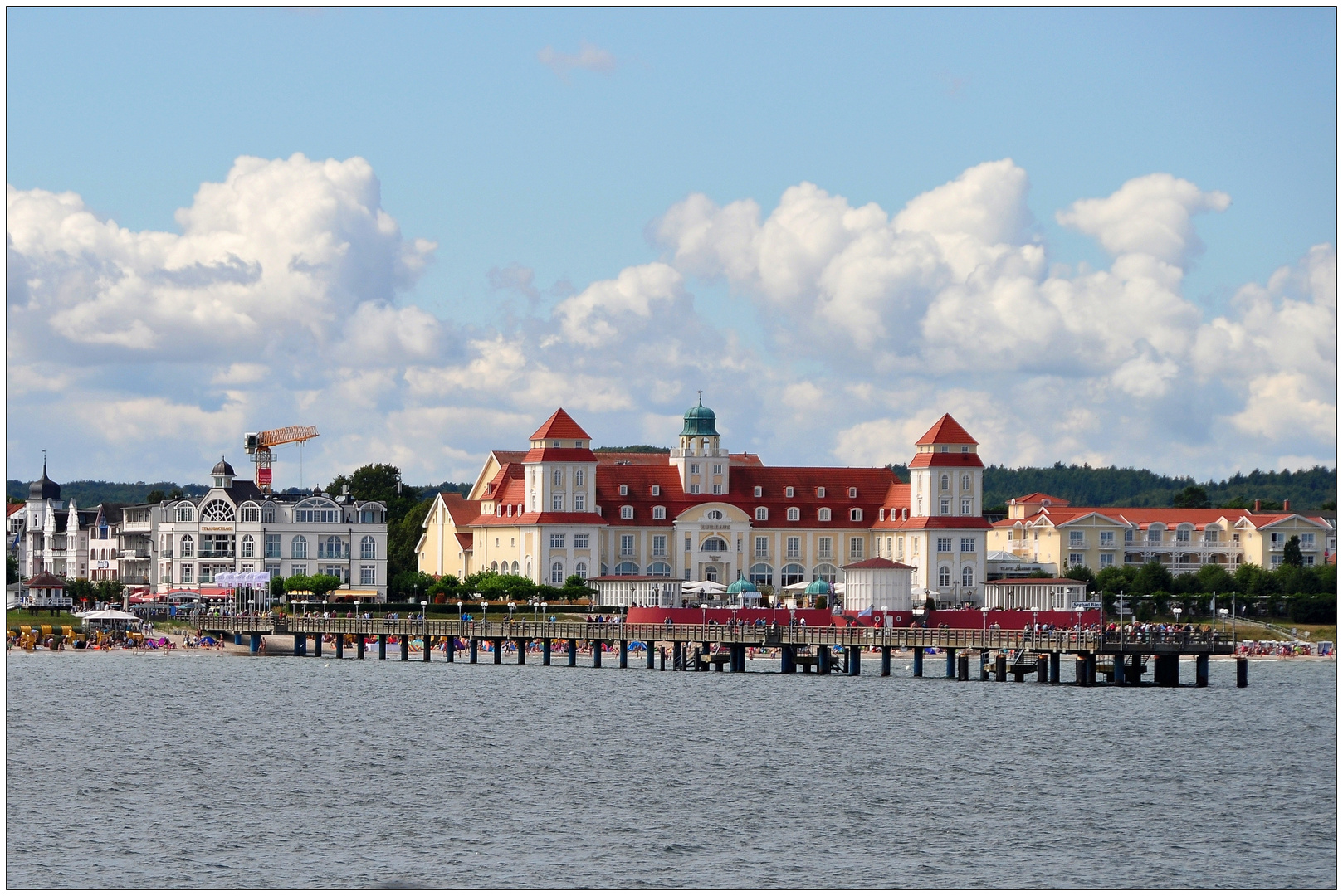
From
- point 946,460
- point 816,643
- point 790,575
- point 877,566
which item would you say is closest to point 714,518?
point 790,575

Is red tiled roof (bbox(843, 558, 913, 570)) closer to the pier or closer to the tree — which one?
the pier

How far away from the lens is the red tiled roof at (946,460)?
456ft

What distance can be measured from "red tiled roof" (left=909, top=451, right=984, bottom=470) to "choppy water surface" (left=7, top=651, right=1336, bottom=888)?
53.8 meters

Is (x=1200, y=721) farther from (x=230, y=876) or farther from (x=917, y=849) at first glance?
(x=230, y=876)

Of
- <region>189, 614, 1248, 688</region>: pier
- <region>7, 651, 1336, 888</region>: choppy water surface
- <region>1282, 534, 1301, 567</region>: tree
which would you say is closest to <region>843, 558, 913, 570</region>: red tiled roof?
<region>189, 614, 1248, 688</region>: pier

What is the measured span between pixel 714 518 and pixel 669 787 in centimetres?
9085

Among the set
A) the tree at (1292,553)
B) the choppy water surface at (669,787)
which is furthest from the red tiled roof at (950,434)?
the choppy water surface at (669,787)

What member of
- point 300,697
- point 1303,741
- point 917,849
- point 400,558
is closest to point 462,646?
point 300,697

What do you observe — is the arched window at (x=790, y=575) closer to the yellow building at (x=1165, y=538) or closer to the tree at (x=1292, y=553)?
the yellow building at (x=1165, y=538)

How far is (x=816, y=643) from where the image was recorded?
301 ft

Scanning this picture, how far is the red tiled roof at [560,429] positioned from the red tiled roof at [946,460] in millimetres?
22684

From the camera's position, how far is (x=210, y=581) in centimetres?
14062

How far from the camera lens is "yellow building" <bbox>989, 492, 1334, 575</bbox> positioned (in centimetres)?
15162

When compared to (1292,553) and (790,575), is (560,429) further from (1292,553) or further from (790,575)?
(1292,553)
